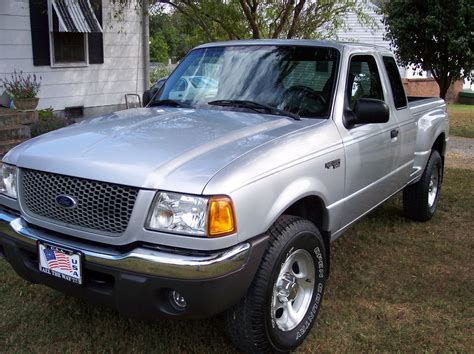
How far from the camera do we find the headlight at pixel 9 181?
3029mm

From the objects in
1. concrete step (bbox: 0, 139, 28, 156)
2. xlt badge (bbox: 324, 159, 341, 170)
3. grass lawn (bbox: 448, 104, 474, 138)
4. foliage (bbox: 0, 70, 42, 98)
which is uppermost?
xlt badge (bbox: 324, 159, 341, 170)

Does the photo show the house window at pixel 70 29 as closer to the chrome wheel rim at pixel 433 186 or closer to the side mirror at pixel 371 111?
the chrome wheel rim at pixel 433 186

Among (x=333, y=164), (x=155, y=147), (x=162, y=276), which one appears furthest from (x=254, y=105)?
(x=162, y=276)

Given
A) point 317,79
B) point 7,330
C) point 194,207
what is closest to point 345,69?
point 317,79

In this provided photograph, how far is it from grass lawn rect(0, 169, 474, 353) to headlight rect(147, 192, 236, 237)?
100 cm

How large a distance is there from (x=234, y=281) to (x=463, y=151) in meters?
9.48

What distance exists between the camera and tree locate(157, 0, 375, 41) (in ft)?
30.8

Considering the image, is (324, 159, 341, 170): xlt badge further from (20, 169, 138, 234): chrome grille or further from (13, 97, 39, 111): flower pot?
(13, 97, 39, 111): flower pot

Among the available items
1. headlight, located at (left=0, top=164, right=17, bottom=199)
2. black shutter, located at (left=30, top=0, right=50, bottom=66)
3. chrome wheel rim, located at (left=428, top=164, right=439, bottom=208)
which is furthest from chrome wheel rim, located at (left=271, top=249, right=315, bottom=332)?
black shutter, located at (left=30, top=0, right=50, bottom=66)

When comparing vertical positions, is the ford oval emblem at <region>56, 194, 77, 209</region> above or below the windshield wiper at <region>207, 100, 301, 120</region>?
below

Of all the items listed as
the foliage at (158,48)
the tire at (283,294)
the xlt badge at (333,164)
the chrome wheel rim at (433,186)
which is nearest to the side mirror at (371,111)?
the xlt badge at (333,164)

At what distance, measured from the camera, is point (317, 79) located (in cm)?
375

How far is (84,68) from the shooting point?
11.5m

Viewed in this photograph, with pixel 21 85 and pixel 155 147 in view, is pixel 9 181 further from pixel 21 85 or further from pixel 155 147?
pixel 21 85
